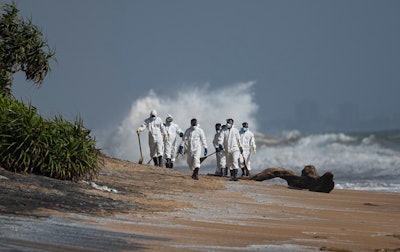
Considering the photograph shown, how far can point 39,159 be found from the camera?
55.6 ft

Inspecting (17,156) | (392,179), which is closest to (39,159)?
(17,156)

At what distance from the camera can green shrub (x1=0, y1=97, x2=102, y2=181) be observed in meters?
16.5

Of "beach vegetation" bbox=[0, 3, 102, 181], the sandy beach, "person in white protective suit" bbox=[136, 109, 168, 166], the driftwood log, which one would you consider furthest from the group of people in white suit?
"beach vegetation" bbox=[0, 3, 102, 181]

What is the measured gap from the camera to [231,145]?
3009cm

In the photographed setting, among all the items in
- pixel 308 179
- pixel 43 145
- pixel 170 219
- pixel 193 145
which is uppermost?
pixel 193 145

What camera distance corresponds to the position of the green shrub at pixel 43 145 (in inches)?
650

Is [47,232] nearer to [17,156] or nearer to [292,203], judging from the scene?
[17,156]

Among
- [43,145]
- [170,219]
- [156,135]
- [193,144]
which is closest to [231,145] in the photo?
[156,135]

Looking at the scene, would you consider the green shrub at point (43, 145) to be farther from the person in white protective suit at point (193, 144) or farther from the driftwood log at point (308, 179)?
the driftwood log at point (308, 179)

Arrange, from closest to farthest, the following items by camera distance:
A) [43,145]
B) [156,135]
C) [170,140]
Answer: [43,145]
[156,135]
[170,140]

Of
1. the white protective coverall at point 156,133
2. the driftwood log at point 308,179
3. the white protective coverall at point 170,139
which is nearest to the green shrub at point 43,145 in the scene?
the driftwood log at point 308,179

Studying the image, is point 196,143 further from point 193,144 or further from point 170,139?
point 170,139

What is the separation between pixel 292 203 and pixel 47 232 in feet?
34.6

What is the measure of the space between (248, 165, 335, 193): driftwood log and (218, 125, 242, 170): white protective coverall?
137 centimetres
